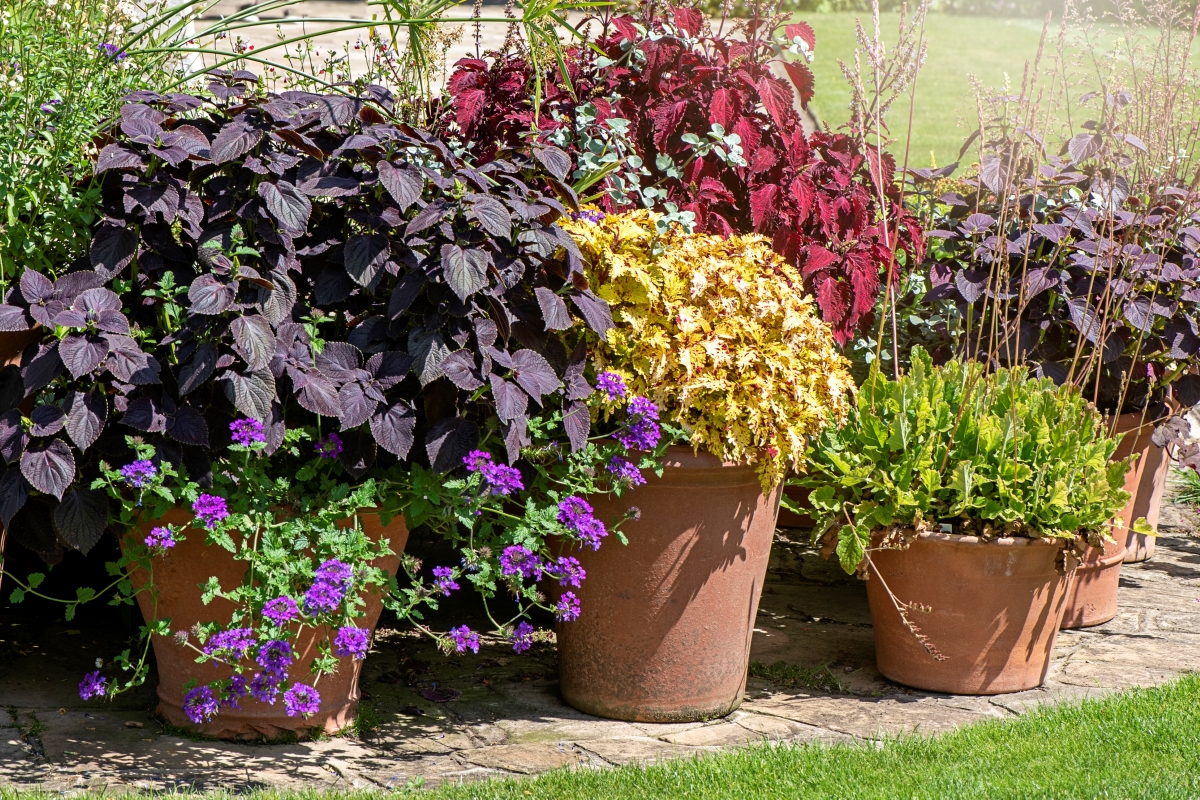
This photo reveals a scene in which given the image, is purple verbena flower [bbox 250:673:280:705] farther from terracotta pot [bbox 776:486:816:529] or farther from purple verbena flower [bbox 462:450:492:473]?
terracotta pot [bbox 776:486:816:529]

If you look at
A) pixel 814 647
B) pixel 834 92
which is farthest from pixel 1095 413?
pixel 834 92

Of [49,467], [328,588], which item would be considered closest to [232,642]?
[328,588]

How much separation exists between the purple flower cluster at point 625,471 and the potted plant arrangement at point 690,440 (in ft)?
0.06

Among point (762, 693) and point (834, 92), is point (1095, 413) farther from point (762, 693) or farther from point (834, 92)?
point (834, 92)

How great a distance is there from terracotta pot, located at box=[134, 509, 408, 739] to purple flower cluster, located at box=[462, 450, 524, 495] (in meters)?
0.30

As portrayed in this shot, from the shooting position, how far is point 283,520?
8.56 feet

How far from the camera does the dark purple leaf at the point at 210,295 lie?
2367 mm

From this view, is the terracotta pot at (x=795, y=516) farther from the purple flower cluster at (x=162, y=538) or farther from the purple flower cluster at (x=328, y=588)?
the purple flower cluster at (x=162, y=538)

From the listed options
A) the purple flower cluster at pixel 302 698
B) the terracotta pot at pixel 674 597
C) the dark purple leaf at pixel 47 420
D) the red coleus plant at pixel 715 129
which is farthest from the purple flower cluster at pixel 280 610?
the red coleus plant at pixel 715 129

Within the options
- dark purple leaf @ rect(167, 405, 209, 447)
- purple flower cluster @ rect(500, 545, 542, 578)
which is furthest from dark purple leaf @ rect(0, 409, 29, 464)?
purple flower cluster @ rect(500, 545, 542, 578)

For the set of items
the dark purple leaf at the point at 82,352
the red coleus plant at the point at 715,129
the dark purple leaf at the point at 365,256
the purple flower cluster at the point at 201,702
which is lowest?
the purple flower cluster at the point at 201,702

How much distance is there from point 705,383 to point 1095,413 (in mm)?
1284

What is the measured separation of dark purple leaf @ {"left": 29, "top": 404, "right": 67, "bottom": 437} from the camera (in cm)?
233

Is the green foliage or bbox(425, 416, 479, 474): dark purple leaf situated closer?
bbox(425, 416, 479, 474): dark purple leaf
